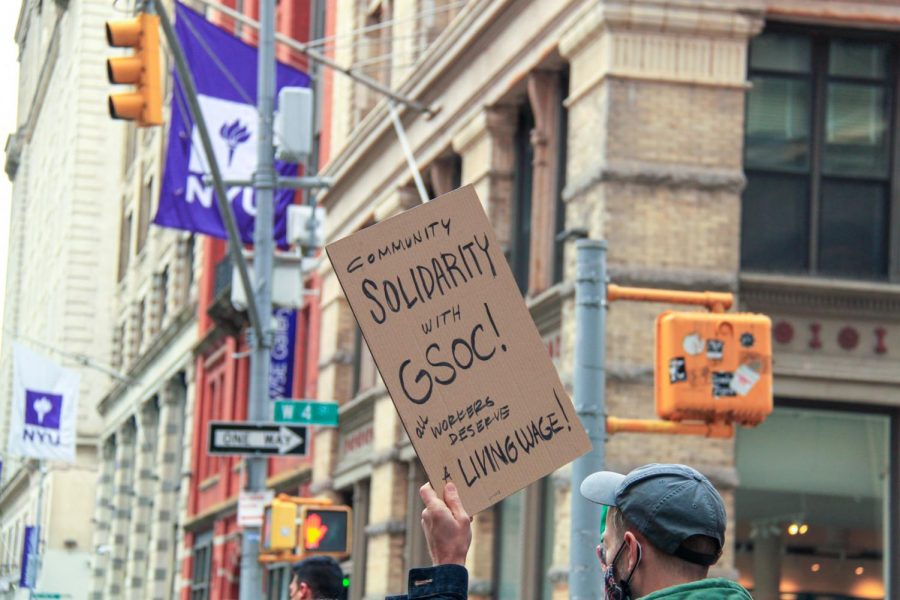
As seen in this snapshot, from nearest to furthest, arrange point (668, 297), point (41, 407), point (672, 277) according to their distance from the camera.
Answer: point (668, 297) < point (672, 277) < point (41, 407)

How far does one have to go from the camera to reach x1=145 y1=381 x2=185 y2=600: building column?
50.5m

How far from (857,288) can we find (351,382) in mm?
13713

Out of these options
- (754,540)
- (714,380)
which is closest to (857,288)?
(754,540)

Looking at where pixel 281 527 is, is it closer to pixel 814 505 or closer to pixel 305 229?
pixel 305 229

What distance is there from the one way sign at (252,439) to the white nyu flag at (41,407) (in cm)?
2586

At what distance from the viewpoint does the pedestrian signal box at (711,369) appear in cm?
1245

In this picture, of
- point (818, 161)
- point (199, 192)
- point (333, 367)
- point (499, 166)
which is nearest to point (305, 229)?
point (499, 166)

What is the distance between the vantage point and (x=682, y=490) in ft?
14.7

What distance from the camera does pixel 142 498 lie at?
5484cm

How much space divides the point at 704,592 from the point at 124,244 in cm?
6299

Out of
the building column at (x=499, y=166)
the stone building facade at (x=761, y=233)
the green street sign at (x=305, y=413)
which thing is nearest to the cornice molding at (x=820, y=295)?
the stone building facade at (x=761, y=233)

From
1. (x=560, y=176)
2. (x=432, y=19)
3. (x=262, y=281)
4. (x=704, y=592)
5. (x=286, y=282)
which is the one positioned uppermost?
(x=432, y=19)

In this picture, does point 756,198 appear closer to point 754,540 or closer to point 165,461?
point 754,540

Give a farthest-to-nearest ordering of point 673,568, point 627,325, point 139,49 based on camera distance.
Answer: point 627,325
point 139,49
point 673,568
